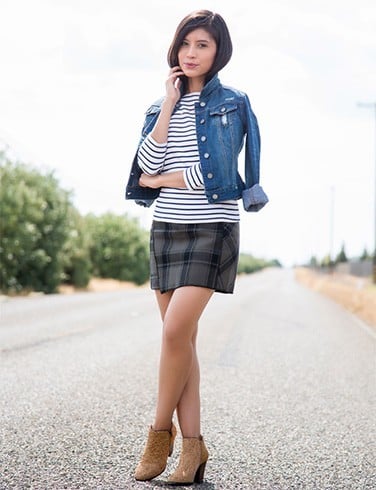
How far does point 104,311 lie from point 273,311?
4869 mm

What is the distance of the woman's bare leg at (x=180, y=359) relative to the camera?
3.57 meters

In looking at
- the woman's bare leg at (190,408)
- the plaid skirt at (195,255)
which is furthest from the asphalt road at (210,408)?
the plaid skirt at (195,255)

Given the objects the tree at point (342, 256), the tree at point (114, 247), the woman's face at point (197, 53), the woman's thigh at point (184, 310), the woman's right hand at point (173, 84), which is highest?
the woman's face at point (197, 53)

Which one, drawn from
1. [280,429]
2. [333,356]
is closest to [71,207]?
[333,356]

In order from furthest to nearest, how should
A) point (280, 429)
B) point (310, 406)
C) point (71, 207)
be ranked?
1. point (71, 207)
2. point (310, 406)
3. point (280, 429)

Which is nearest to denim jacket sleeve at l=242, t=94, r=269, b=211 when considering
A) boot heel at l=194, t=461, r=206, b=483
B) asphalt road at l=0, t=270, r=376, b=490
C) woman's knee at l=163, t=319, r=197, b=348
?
woman's knee at l=163, t=319, r=197, b=348

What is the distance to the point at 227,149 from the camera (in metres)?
3.68

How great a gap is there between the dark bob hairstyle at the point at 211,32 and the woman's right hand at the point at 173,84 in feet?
0.19

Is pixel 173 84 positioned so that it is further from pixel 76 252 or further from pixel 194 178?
pixel 76 252

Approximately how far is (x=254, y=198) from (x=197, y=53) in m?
0.73

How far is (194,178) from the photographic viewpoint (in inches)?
143

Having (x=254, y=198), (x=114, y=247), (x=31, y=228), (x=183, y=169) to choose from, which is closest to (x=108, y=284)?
(x=114, y=247)

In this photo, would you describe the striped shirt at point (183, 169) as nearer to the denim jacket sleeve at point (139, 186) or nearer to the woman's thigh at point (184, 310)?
the denim jacket sleeve at point (139, 186)

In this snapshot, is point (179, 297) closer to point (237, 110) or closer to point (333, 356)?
point (237, 110)
